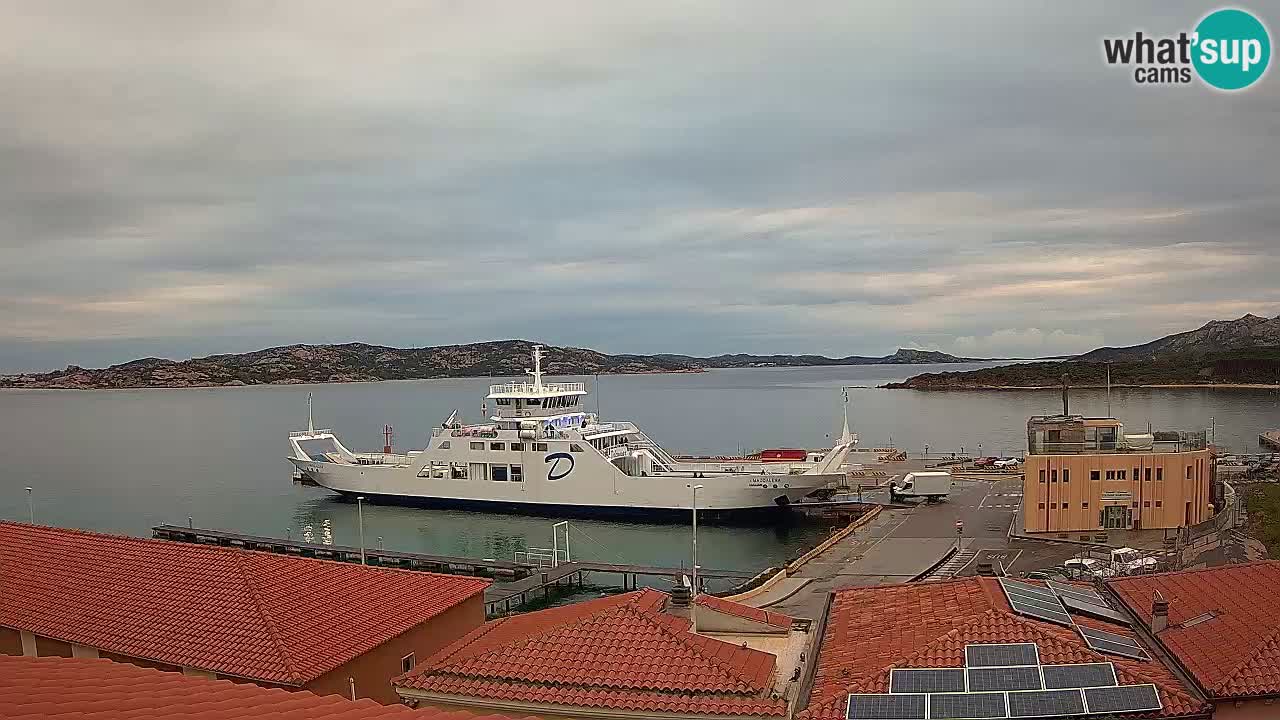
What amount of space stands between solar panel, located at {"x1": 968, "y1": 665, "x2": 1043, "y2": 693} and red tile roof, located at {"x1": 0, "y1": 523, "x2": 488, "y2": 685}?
6.92 metres

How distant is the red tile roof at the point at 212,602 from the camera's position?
35.9 feet

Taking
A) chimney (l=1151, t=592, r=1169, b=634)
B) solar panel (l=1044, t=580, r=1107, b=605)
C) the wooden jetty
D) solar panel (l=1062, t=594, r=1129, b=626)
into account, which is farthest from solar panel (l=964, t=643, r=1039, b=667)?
the wooden jetty

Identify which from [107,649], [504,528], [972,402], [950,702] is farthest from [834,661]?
[972,402]

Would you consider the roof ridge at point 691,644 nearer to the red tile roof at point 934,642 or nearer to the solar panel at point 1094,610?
the red tile roof at point 934,642

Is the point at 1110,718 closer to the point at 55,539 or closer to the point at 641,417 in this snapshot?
the point at 55,539

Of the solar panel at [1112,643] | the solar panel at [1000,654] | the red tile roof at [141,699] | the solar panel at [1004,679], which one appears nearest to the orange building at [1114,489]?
the solar panel at [1112,643]

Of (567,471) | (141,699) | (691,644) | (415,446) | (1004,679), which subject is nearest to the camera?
(141,699)

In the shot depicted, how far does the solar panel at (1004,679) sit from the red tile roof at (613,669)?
5.97 feet

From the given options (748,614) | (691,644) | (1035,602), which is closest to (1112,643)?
(1035,602)

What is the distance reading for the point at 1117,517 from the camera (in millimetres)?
29531

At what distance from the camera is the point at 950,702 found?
8477 millimetres

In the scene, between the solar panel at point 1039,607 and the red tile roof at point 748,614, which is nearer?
the solar panel at point 1039,607

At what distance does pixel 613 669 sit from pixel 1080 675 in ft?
14.8

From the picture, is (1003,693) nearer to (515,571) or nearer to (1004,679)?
(1004,679)
